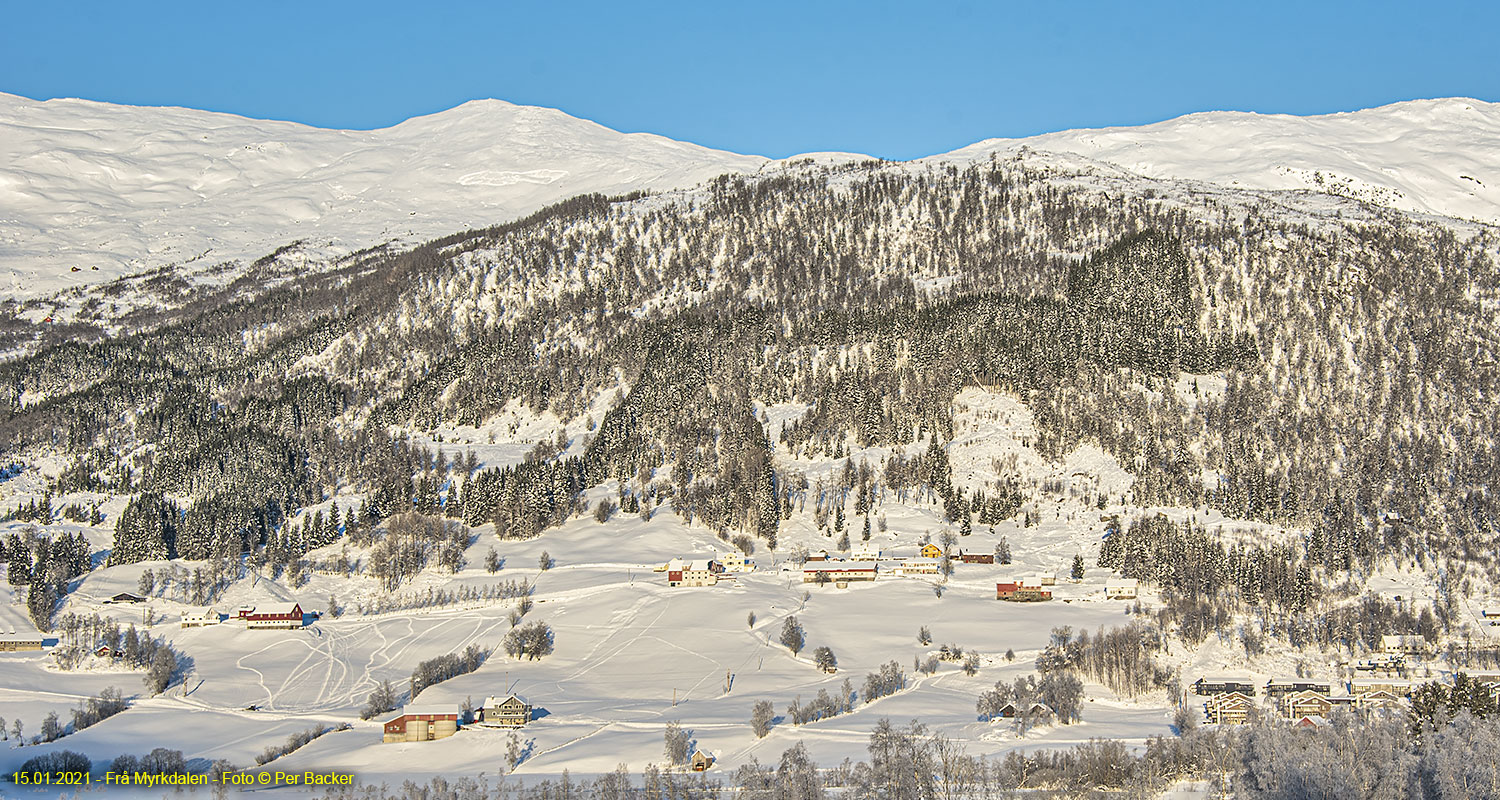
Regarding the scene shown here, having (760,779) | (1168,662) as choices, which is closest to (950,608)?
(1168,662)

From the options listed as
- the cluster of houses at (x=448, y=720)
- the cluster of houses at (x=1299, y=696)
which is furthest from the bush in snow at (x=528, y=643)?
the cluster of houses at (x=1299, y=696)

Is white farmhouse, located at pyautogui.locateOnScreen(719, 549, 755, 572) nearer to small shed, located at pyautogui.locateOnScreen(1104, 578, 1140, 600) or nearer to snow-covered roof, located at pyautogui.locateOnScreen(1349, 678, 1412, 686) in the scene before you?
small shed, located at pyautogui.locateOnScreen(1104, 578, 1140, 600)

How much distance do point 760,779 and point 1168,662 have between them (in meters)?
57.1

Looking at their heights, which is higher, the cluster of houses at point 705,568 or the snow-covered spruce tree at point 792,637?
the cluster of houses at point 705,568

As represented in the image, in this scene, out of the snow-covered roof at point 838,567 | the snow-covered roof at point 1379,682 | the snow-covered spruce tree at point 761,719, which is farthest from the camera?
the snow-covered roof at point 838,567

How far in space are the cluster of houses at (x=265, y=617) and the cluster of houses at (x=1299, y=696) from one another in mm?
103038

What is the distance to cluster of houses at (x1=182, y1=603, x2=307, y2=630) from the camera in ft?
504

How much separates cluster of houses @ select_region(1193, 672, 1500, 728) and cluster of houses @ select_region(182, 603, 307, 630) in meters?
103

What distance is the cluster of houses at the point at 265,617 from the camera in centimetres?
15375

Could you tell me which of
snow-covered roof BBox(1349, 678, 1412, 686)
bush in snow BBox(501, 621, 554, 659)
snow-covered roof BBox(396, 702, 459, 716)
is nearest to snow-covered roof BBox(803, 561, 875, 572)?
bush in snow BBox(501, 621, 554, 659)

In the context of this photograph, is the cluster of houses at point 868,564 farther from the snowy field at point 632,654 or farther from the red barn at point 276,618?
the red barn at point 276,618

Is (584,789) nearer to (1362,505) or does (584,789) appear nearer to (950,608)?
(950,608)

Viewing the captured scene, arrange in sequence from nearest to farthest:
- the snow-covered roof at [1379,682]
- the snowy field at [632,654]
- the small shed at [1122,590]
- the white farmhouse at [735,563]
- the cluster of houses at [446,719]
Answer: the snowy field at [632,654], the cluster of houses at [446,719], the snow-covered roof at [1379,682], the small shed at [1122,590], the white farmhouse at [735,563]

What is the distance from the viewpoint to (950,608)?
15012 centimetres
